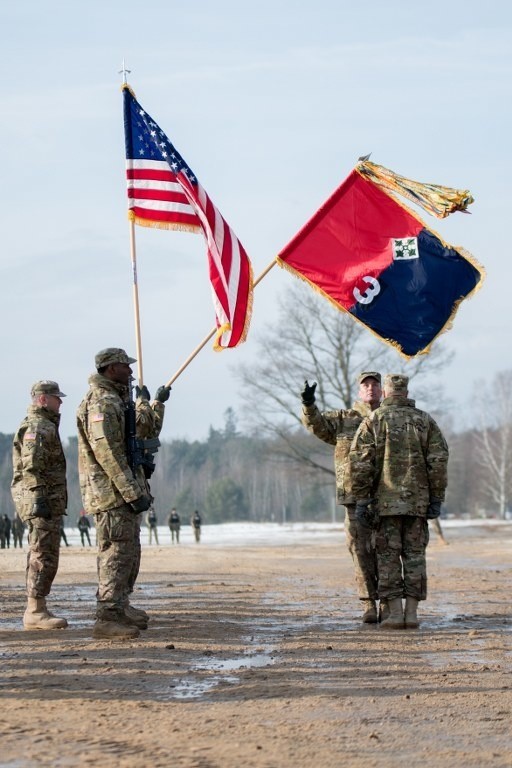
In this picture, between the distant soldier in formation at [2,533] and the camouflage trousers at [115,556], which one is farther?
the distant soldier in formation at [2,533]

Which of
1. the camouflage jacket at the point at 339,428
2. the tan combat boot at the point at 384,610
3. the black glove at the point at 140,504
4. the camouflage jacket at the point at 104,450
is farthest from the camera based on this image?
the camouflage jacket at the point at 339,428

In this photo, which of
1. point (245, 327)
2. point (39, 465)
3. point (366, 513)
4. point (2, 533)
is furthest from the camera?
point (2, 533)

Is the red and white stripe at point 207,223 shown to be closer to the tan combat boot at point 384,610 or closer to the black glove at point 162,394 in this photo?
the black glove at point 162,394

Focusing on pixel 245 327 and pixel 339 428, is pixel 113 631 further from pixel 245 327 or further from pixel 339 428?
pixel 245 327

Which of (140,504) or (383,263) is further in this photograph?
(383,263)

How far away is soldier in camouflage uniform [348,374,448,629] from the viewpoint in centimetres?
1052

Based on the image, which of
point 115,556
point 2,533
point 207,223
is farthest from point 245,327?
point 2,533

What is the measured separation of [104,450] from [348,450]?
2.88 meters

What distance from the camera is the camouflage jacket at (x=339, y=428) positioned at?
448 inches

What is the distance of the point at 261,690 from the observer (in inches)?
274

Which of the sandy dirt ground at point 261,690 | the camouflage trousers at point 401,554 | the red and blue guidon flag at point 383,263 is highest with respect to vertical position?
the red and blue guidon flag at point 383,263

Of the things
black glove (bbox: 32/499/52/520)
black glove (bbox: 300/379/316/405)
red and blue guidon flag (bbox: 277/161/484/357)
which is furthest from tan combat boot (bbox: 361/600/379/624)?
red and blue guidon flag (bbox: 277/161/484/357)

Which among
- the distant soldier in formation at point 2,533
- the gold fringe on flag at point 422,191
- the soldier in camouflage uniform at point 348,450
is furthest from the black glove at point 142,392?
the distant soldier in formation at point 2,533

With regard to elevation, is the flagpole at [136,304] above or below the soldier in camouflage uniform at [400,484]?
above
